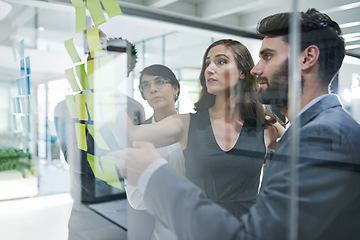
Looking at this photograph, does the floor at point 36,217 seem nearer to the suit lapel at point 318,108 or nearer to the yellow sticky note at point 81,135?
the yellow sticky note at point 81,135

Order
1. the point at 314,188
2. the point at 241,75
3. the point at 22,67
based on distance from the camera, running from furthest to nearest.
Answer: the point at 22,67 < the point at 241,75 < the point at 314,188

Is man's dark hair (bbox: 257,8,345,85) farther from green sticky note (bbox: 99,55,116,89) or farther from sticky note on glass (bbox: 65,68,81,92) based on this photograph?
sticky note on glass (bbox: 65,68,81,92)

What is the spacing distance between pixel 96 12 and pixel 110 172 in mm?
825

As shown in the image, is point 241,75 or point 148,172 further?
point 148,172

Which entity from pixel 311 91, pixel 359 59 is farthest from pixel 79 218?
pixel 359 59

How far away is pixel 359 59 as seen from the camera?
0.99 meters

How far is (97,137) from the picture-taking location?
1.72 metres

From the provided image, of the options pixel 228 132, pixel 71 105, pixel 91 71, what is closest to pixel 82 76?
pixel 91 71

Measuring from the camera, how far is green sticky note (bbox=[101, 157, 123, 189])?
5.12 feet

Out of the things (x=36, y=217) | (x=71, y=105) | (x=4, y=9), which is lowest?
(x=36, y=217)

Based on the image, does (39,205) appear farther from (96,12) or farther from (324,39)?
(324,39)

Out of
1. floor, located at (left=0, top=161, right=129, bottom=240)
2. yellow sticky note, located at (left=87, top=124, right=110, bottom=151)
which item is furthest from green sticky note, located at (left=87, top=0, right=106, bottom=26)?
floor, located at (left=0, top=161, right=129, bottom=240)

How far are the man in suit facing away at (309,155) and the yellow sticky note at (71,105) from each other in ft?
3.70

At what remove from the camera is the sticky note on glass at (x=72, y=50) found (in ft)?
6.22
